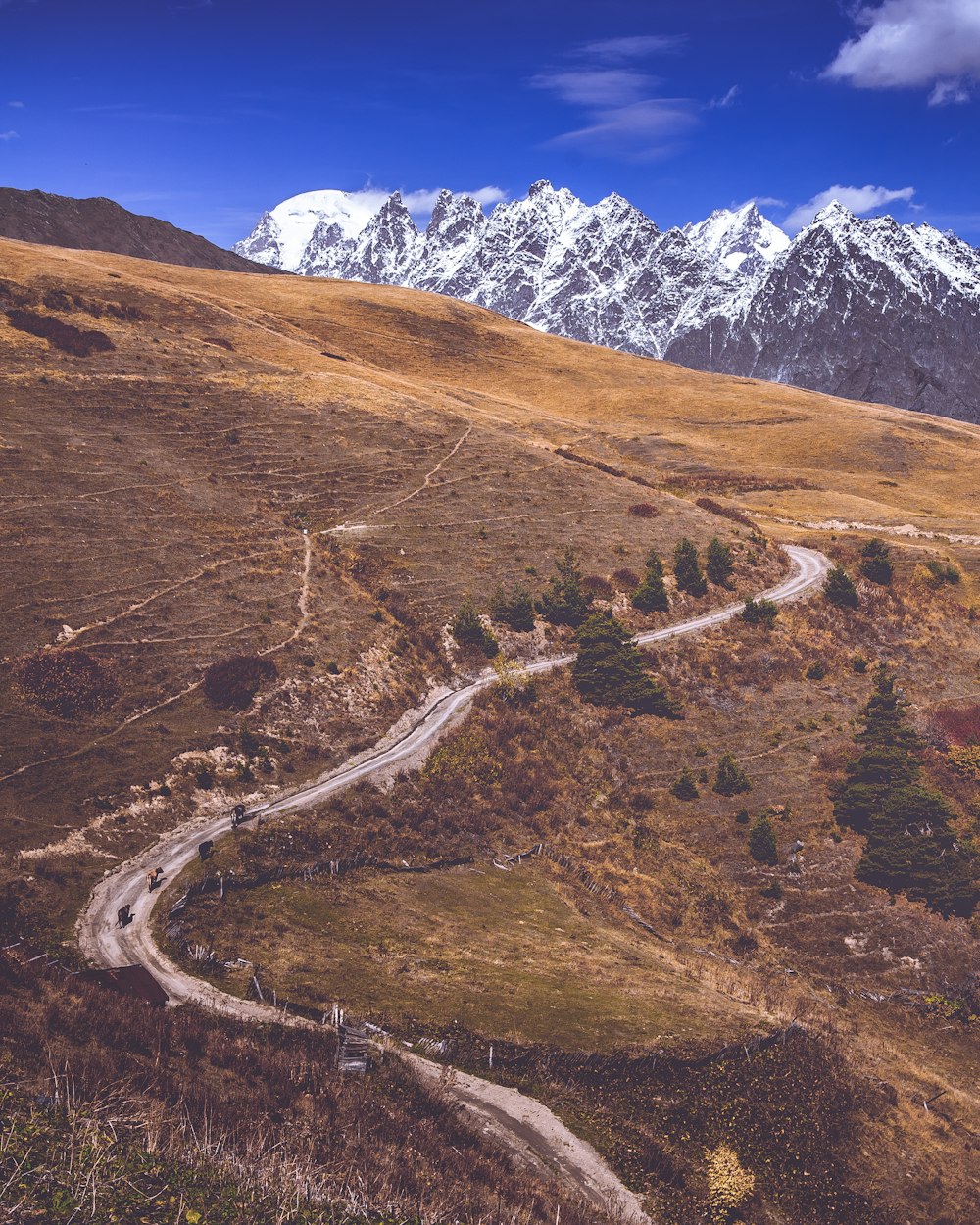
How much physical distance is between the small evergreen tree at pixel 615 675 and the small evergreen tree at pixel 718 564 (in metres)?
18.0

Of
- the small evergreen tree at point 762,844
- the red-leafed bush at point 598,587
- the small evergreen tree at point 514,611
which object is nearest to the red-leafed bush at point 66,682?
the small evergreen tree at point 514,611

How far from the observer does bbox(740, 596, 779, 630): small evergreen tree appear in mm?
67000

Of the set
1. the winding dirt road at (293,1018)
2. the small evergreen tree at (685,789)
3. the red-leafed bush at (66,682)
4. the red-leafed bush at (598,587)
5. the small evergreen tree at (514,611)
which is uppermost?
the red-leafed bush at (598,587)

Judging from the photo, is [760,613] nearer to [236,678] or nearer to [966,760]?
[966,760]

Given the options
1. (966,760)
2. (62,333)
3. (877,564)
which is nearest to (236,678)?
(966,760)

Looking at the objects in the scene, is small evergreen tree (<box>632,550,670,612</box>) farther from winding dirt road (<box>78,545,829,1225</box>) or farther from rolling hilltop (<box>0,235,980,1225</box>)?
winding dirt road (<box>78,545,829,1225</box>)

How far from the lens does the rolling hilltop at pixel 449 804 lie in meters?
20.3

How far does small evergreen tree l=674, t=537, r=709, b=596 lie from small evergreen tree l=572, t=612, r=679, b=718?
13803mm

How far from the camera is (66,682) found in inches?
1604

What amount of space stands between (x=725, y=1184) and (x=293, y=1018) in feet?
46.8

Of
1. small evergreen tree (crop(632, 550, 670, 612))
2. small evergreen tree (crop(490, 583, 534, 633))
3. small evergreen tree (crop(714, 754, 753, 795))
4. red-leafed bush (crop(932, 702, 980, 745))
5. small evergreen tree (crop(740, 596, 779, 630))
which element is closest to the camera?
small evergreen tree (crop(714, 754, 753, 795))

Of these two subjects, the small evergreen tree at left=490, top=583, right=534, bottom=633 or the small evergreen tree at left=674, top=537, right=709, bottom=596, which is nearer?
the small evergreen tree at left=490, top=583, right=534, bottom=633

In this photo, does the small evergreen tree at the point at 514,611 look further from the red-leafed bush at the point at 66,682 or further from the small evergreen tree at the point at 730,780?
the red-leafed bush at the point at 66,682

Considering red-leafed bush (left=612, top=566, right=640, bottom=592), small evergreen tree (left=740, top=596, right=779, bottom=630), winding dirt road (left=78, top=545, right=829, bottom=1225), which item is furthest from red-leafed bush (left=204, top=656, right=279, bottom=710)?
small evergreen tree (left=740, top=596, right=779, bottom=630)
